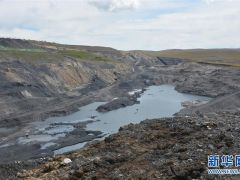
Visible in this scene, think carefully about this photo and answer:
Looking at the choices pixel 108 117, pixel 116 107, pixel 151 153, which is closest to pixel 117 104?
pixel 116 107

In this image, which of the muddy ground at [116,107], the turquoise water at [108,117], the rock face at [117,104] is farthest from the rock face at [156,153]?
the rock face at [117,104]

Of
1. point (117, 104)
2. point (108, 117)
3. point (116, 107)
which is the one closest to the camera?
point (108, 117)

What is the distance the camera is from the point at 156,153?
16.6 metres

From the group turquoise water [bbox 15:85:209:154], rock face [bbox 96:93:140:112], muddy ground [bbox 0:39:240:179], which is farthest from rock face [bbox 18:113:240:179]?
rock face [bbox 96:93:140:112]

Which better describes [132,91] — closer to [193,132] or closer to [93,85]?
[93,85]

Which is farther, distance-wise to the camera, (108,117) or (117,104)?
(117,104)

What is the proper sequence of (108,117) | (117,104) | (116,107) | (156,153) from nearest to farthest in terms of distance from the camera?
1. (156,153)
2. (108,117)
3. (116,107)
4. (117,104)

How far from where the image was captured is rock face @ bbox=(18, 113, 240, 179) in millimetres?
14953

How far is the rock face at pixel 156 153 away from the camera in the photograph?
15.0 metres

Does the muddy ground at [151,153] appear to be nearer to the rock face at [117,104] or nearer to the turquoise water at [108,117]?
the turquoise water at [108,117]

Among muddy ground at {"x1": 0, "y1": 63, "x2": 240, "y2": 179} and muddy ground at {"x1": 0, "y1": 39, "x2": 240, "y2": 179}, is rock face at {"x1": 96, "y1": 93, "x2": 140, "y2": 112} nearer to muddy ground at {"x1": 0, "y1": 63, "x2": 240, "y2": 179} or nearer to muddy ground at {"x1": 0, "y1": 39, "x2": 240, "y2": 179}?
muddy ground at {"x1": 0, "y1": 39, "x2": 240, "y2": 179}

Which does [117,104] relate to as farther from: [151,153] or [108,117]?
[151,153]

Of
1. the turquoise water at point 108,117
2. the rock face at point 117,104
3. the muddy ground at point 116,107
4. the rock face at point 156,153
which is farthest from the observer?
the rock face at point 117,104

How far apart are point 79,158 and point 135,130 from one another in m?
3.47
